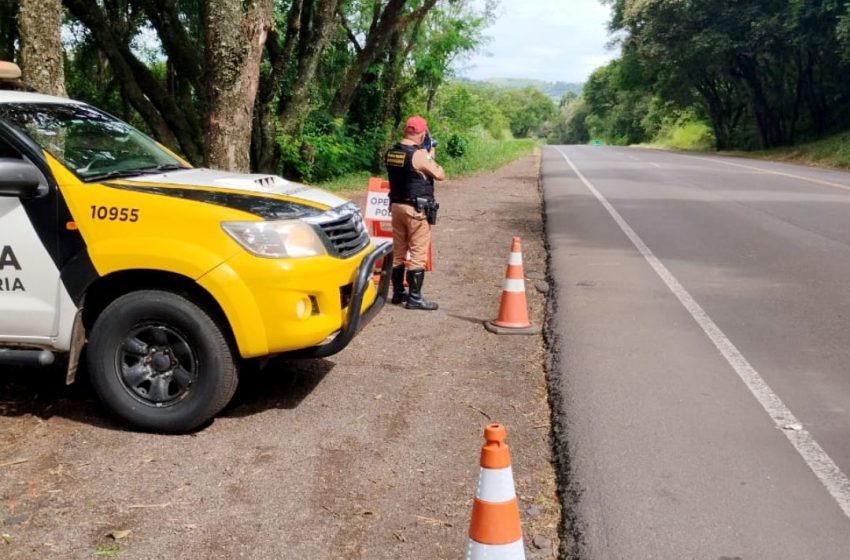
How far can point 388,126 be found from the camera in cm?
2383

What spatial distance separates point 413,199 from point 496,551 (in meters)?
5.06

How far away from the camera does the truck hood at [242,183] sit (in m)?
4.76

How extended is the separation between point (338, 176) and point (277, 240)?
54.4 ft

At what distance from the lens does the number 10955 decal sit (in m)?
4.38

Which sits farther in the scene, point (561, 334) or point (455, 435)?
point (561, 334)

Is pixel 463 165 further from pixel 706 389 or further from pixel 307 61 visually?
pixel 706 389

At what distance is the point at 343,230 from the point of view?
4988 millimetres

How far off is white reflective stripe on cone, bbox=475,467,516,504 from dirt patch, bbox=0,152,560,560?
2.32ft

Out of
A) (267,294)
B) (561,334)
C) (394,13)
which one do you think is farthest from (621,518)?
(394,13)

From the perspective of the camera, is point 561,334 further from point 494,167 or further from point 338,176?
point 494,167

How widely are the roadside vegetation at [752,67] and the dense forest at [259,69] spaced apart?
1585 centimetres

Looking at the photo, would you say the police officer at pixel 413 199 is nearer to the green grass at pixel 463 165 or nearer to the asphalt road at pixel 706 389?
the asphalt road at pixel 706 389

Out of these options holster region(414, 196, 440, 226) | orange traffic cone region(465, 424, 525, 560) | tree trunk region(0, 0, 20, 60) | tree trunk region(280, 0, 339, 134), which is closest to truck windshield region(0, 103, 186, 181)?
holster region(414, 196, 440, 226)

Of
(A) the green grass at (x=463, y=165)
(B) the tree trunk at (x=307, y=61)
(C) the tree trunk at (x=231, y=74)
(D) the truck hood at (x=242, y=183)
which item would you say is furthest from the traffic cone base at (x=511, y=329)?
(A) the green grass at (x=463, y=165)
